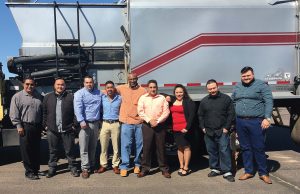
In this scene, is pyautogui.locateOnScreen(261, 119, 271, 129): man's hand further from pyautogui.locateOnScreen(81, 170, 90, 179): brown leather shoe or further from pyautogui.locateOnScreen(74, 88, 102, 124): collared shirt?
pyautogui.locateOnScreen(81, 170, 90, 179): brown leather shoe

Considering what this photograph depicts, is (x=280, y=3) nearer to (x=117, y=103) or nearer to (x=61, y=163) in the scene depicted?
(x=117, y=103)

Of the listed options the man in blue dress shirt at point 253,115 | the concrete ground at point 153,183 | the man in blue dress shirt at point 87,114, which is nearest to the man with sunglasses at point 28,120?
the concrete ground at point 153,183

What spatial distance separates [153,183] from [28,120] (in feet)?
7.34

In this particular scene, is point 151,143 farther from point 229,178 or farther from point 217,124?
point 229,178

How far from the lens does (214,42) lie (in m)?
6.80

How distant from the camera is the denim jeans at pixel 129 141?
20.7 ft

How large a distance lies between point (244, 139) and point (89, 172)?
263 cm

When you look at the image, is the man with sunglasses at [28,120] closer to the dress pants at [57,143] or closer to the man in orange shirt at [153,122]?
the dress pants at [57,143]

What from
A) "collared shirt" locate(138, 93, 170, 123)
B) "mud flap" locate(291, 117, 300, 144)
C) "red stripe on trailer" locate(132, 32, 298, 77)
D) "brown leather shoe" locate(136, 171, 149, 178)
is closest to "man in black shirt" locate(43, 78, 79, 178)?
"brown leather shoe" locate(136, 171, 149, 178)

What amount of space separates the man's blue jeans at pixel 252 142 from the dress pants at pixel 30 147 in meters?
3.33

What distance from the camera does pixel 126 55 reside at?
6969mm

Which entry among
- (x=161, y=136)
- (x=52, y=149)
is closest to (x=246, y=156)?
(x=161, y=136)

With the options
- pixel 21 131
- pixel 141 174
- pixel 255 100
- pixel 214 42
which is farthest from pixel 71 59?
pixel 255 100

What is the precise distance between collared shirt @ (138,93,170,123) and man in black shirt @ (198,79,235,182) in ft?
2.08
